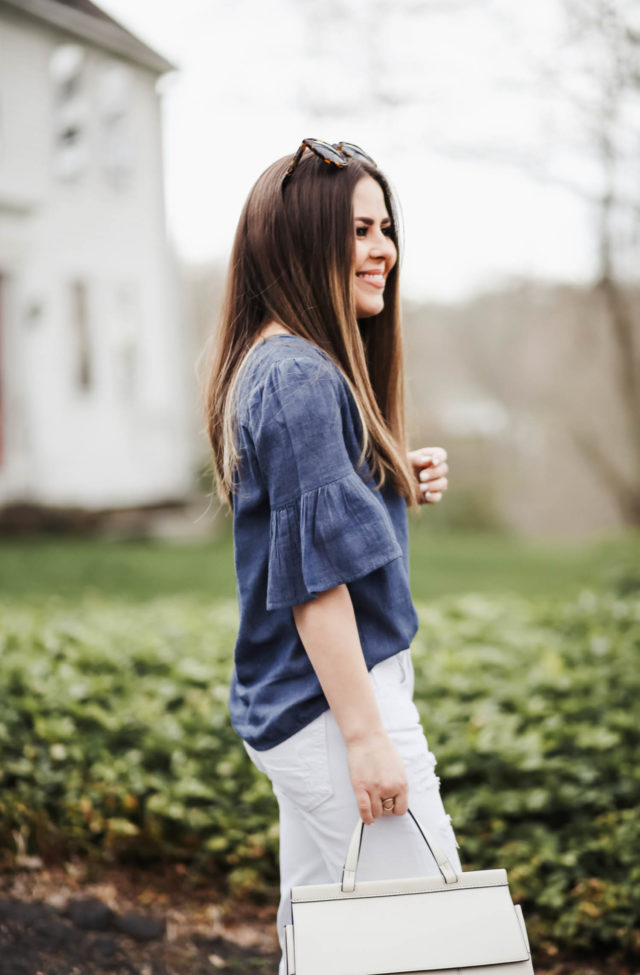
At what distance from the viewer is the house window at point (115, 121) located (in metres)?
7.79

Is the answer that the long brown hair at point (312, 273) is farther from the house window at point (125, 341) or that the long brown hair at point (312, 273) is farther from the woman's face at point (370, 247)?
the house window at point (125, 341)

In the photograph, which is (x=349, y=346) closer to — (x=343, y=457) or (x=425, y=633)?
(x=343, y=457)

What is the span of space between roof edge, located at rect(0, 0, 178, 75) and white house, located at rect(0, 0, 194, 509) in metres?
0.01

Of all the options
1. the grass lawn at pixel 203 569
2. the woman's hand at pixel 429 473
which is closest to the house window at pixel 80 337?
the grass lawn at pixel 203 569

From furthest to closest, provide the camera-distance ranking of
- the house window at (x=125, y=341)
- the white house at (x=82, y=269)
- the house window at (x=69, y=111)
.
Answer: the house window at (x=125, y=341) < the house window at (x=69, y=111) < the white house at (x=82, y=269)

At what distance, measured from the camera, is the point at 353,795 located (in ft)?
4.99

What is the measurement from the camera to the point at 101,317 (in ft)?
30.9

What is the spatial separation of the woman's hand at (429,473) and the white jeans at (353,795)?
0.40 meters

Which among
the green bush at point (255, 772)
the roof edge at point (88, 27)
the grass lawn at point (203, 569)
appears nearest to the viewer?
the green bush at point (255, 772)

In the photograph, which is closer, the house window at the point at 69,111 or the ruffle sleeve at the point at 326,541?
the ruffle sleeve at the point at 326,541

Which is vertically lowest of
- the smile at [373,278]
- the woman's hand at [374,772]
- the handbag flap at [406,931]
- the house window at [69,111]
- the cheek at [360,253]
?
the handbag flap at [406,931]

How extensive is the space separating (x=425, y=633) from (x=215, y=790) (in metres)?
1.60

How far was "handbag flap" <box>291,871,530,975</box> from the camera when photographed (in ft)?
4.48

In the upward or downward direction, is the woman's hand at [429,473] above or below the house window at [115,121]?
below
